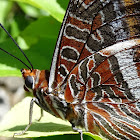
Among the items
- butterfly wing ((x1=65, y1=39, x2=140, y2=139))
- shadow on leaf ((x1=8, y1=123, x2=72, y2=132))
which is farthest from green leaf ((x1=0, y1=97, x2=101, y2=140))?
butterfly wing ((x1=65, y1=39, x2=140, y2=139))

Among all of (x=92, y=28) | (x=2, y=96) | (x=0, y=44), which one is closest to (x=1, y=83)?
(x=2, y=96)

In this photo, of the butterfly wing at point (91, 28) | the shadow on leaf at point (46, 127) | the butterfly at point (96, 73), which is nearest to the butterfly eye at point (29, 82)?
the butterfly at point (96, 73)

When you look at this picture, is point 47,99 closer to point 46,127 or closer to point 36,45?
point 46,127

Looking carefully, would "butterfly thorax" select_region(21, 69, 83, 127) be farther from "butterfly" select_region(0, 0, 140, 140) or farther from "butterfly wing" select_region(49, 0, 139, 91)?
"butterfly wing" select_region(49, 0, 139, 91)

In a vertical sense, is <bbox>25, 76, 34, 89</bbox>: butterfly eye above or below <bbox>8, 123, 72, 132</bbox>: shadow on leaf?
above

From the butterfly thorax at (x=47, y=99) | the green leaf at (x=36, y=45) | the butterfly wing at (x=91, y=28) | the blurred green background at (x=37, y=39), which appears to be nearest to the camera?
the butterfly wing at (x=91, y=28)

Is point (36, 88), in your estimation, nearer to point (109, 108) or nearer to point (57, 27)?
point (109, 108)

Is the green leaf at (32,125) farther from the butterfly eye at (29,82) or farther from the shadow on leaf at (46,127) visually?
the butterfly eye at (29,82)
